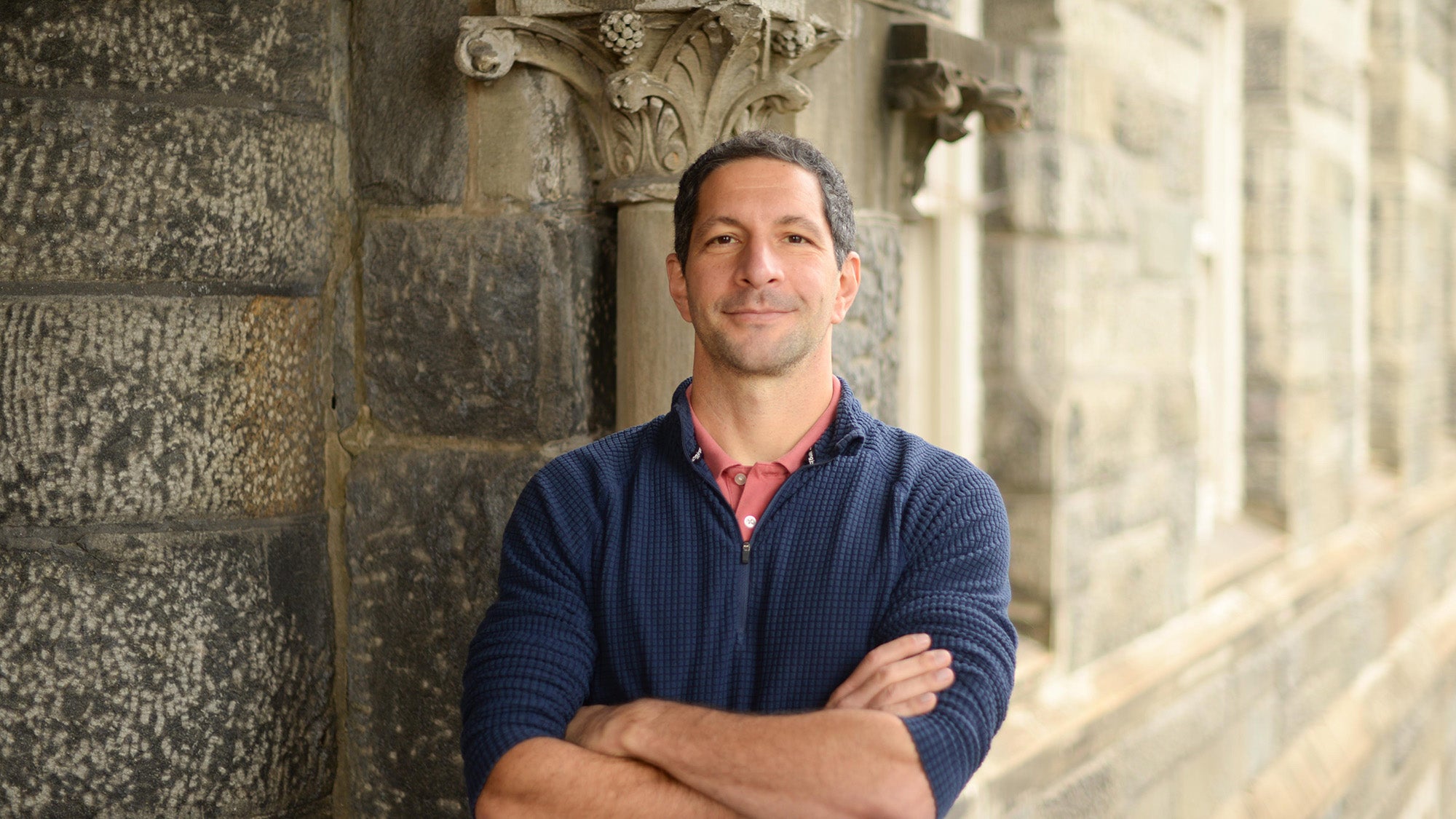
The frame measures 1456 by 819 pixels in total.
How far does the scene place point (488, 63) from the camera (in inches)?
76.6

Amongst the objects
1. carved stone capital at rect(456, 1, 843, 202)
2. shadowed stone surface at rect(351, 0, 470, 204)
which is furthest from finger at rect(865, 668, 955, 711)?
shadowed stone surface at rect(351, 0, 470, 204)

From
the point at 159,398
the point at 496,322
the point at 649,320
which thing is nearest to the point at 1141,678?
the point at 649,320

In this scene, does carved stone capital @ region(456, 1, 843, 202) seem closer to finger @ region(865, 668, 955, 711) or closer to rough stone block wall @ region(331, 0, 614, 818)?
rough stone block wall @ region(331, 0, 614, 818)

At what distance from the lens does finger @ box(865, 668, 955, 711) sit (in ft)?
4.46

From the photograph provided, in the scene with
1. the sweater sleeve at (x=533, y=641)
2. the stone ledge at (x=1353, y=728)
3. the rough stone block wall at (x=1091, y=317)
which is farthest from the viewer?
the stone ledge at (x=1353, y=728)

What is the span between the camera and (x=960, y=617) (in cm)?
143

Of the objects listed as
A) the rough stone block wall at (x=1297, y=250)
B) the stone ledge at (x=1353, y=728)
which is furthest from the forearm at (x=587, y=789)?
the rough stone block wall at (x=1297, y=250)

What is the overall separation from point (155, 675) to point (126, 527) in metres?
0.23

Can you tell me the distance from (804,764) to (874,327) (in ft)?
3.41

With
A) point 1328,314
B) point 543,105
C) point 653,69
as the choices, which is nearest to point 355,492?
point 543,105

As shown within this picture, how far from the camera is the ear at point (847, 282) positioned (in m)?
1.62

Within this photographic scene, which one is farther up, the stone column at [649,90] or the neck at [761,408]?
the stone column at [649,90]

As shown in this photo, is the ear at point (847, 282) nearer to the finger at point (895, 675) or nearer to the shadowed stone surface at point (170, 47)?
the finger at point (895, 675)

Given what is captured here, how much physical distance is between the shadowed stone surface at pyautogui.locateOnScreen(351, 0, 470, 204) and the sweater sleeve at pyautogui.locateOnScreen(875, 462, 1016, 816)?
1.00m
